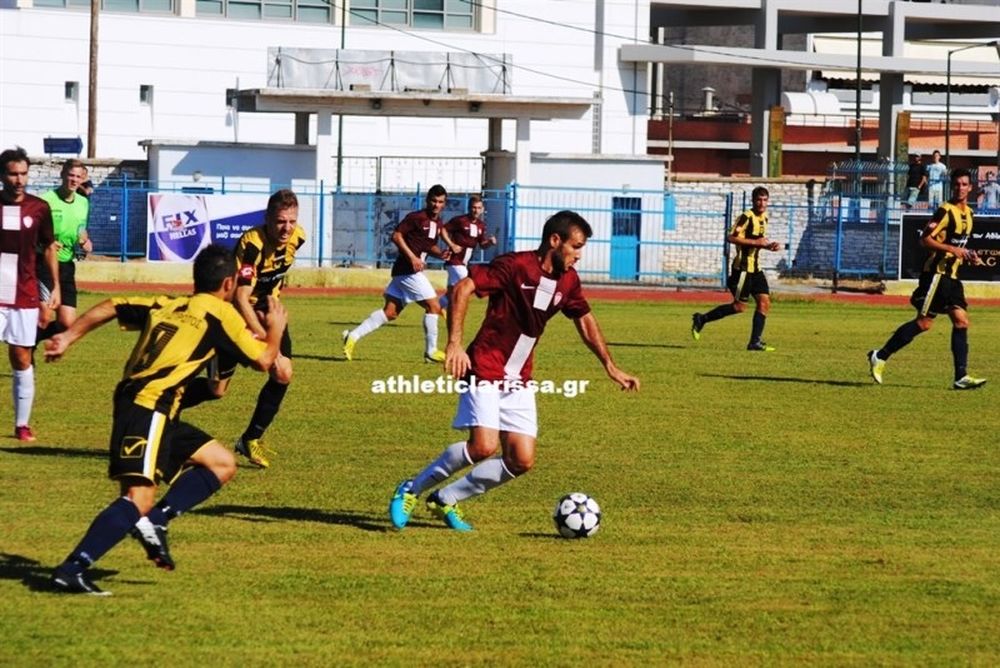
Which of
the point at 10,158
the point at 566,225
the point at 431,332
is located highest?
the point at 10,158

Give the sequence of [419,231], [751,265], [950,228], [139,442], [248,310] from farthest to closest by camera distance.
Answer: [751,265]
[419,231]
[950,228]
[248,310]
[139,442]

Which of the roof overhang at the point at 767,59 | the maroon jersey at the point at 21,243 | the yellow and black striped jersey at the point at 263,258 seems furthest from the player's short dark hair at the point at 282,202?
the roof overhang at the point at 767,59

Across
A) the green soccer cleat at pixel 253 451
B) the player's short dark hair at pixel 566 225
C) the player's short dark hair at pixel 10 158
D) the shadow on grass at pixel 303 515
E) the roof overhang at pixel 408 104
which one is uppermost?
the roof overhang at pixel 408 104

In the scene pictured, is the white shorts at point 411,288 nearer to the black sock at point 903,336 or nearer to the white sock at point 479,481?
the black sock at point 903,336

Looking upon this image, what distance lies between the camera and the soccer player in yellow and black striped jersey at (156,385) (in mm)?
7934

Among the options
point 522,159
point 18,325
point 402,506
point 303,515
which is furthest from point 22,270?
point 522,159

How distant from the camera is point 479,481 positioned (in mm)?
9844

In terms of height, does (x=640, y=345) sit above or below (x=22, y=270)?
below

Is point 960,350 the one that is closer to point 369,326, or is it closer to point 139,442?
point 369,326

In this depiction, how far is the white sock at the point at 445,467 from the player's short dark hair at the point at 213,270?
2018 mm

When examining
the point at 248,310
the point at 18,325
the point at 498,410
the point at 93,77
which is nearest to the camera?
the point at 498,410

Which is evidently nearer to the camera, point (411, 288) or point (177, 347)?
point (177, 347)

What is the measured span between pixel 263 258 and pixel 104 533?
5086 millimetres

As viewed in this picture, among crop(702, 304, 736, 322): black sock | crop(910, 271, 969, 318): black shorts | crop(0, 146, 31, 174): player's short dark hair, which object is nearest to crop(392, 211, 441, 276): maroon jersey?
crop(702, 304, 736, 322): black sock
